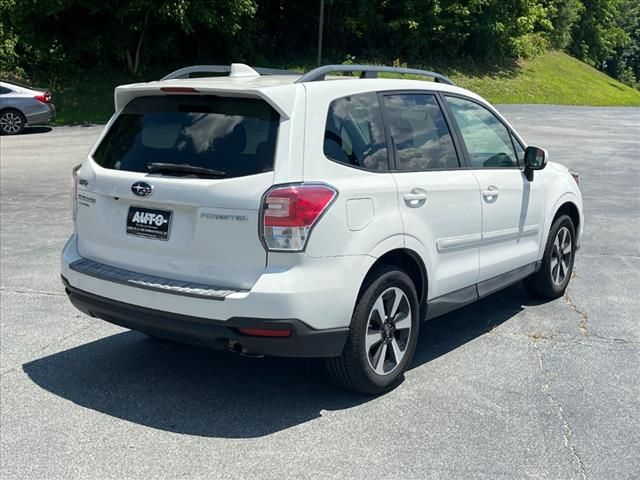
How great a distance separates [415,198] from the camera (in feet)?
14.6

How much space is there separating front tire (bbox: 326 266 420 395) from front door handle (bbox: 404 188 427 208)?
41 cm

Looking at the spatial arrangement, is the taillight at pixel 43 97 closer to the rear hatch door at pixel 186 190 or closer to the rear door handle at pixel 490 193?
the rear hatch door at pixel 186 190

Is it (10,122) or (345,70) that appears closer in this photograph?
(345,70)

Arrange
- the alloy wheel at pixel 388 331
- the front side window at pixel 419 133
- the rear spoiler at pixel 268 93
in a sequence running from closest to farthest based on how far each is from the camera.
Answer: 1. the rear spoiler at pixel 268 93
2. the alloy wheel at pixel 388 331
3. the front side window at pixel 419 133

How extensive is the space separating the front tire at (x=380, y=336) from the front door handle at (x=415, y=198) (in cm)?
41

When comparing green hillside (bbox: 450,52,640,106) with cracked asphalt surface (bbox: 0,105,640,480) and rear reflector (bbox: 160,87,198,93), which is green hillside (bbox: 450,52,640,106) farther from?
rear reflector (bbox: 160,87,198,93)

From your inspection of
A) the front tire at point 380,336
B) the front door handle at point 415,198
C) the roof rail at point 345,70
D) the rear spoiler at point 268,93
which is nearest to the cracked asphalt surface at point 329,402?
the front tire at point 380,336

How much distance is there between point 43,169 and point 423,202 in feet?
37.5

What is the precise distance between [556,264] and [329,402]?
9.53 ft

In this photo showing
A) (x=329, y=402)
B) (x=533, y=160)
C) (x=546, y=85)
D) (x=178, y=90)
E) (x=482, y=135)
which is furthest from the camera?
(x=546, y=85)

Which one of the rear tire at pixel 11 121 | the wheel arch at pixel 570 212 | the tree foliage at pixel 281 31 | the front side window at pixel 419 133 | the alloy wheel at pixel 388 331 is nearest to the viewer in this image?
the alloy wheel at pixel 388 331

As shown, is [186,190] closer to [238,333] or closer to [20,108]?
[238,333]

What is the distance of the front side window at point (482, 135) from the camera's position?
5.20m

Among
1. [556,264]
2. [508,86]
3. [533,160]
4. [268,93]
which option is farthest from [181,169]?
[508,86]
